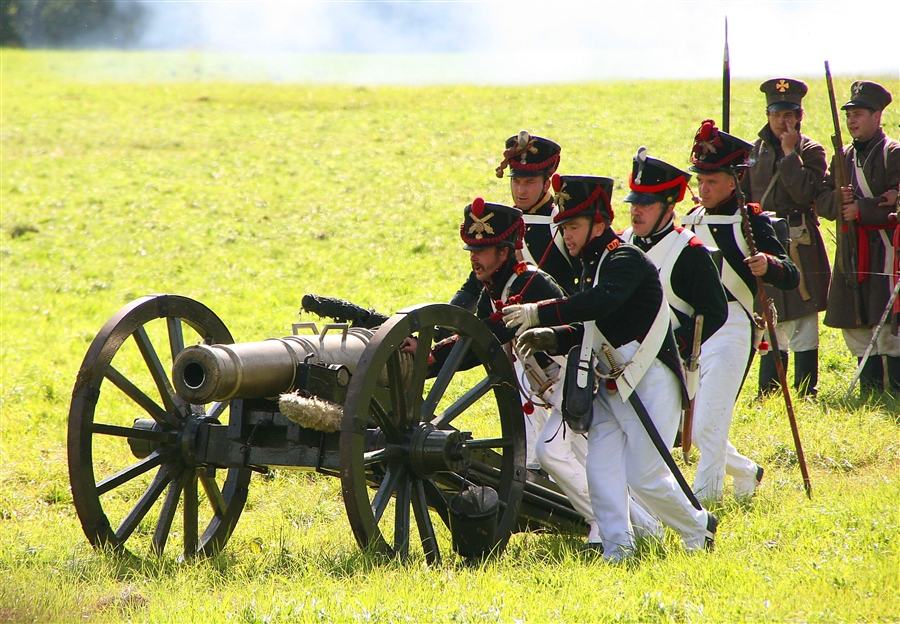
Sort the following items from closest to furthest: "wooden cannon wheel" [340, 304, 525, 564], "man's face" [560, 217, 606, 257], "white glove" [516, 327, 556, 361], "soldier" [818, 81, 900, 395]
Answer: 1. "wooden cannon wheel" [340, 304, 525, 564]
2. "white glove" [516, 327, 556, 361]
3. "man's face" [560, 217, 606, 257]
4. "soldier" [818, 81, 900, 395]

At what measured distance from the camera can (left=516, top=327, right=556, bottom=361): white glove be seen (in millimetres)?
4844

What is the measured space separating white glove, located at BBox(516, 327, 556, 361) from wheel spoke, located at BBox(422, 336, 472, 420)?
241 mm

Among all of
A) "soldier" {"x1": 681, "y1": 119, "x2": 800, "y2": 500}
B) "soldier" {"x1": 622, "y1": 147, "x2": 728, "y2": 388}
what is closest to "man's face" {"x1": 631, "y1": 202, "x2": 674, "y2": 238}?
"soldier" {"x1": 622, "y1": 147, "x2": 728, "y2": 388}

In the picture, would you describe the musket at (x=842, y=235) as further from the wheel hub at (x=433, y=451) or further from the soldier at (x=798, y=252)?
the wheel hub at (x=433, y=451)

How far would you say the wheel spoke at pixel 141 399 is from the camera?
4.85 metres

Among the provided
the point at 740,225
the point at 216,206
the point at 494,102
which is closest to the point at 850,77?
the point at 494,102

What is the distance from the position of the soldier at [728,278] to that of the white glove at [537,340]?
1368 millimetres

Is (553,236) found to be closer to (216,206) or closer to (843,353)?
(843,353)

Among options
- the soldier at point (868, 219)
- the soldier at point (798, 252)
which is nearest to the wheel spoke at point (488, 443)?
the soldier at point (798, 252)

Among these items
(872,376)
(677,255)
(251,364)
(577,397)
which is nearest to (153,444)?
(251,364)

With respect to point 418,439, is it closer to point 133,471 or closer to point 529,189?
point 133,471

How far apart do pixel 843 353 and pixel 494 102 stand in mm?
16863

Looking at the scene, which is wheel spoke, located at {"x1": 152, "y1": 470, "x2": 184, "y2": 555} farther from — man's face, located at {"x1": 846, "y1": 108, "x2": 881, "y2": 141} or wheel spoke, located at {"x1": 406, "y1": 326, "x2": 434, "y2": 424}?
man's face, located at {"x1": 846, "y1": 108, "x2": 881, "y2": 141}

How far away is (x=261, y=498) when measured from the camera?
6.74 m
